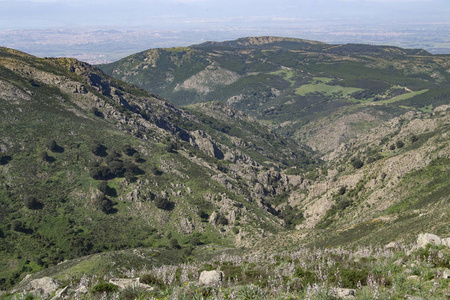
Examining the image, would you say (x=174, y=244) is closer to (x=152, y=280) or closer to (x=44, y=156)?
(x=44, y=156)

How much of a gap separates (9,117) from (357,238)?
9657cm

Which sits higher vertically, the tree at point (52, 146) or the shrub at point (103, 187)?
the tree at point (52, 146)

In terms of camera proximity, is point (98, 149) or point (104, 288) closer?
point (104, 288)

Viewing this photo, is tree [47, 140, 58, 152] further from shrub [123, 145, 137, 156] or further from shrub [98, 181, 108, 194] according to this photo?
shrub [123, 145, 137, 156]

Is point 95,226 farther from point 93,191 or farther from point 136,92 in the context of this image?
point 136,92

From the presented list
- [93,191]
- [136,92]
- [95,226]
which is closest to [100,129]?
[93,191]

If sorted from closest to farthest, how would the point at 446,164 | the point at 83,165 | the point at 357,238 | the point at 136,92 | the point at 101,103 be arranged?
1. the point at 357,238
2. the point at 446,164
3. the point at 83,165
4. the point at 101,103
5. the point at 136,92

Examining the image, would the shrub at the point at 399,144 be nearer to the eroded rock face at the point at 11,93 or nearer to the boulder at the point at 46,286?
the boulder at the point at 46,286

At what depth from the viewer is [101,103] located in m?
122

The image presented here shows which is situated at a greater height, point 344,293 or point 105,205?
point 344,293

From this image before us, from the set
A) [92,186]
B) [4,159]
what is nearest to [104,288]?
[92,186]

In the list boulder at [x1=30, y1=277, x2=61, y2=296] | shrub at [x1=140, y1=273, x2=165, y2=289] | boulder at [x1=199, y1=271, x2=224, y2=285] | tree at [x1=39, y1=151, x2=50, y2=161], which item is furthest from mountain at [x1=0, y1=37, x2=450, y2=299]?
boulder at [x1=30, y1=277, x2=61, y2=296]

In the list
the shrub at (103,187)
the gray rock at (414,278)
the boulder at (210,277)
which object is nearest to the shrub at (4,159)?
the shrub at (103,187)

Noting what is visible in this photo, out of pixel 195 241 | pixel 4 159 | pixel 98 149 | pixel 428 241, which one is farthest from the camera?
pixel 98 149
